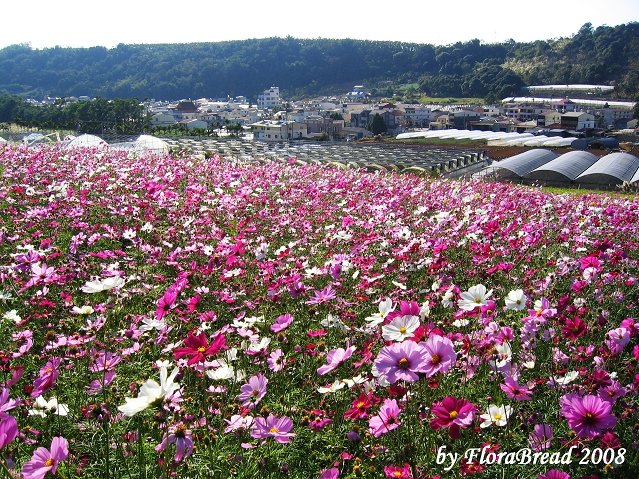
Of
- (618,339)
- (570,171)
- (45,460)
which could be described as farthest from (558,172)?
(45,460)

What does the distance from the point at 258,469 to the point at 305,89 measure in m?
137

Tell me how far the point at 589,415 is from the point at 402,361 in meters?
0.57

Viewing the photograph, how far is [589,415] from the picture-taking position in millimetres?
1580

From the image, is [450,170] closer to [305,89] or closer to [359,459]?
[359,459]

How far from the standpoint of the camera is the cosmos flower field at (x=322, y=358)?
178cm

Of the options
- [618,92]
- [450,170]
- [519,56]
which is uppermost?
[519,56]

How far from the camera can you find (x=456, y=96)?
113 meters

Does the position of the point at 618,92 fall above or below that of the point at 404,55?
below

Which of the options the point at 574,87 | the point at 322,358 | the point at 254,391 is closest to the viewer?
the point at 254,391

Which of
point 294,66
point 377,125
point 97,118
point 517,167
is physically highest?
point 294,66

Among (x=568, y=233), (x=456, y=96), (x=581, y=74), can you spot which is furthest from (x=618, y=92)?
(x=568, y=233)

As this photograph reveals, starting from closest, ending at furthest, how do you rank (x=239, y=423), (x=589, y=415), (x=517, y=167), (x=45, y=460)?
(x=45, y=460) → (x=589, y=415) → (x=239, y=423) → (x=517, y=167)

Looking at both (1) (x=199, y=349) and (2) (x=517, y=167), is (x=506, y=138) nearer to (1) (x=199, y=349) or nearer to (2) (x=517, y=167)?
(2) (x=517, y=167)

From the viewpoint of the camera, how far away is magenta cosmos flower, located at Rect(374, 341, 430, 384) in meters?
1.57
